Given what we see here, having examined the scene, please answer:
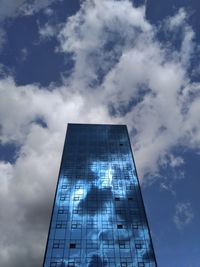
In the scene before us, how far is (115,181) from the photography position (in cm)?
9412

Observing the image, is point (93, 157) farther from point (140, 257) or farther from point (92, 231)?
point (140, 257)

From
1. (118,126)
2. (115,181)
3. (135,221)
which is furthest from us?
(118,126)

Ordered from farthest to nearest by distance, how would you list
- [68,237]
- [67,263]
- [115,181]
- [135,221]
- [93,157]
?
[93,157]
[115,181]
[135,221]
[68,237]
[67,263]

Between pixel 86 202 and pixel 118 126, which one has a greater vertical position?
pixel 118 126

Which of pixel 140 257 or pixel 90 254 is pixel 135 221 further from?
pixel 90 254

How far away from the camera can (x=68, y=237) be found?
75.5 meters

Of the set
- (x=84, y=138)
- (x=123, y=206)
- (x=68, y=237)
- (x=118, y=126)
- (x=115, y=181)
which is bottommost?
(x=68, y=237)

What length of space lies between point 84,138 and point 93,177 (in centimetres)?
2407

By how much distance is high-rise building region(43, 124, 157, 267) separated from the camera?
71.6 metres

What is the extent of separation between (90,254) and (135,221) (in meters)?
18.1

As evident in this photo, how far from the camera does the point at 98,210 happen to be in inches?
3319

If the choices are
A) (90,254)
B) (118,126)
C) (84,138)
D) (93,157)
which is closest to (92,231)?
(90,254)

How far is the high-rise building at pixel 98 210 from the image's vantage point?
71.6m

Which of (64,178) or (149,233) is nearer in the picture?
(149,233)
